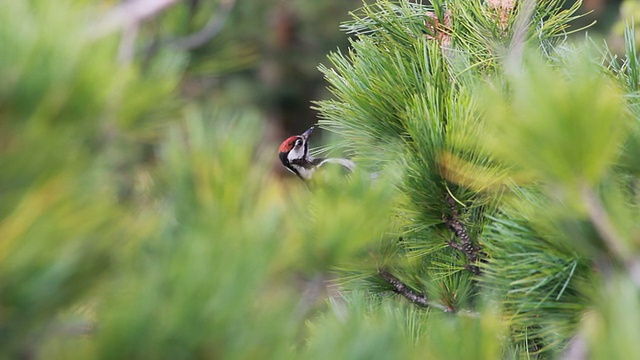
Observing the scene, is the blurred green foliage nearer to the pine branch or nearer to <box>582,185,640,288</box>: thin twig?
<box>582,185,640,288</box>: thin twig

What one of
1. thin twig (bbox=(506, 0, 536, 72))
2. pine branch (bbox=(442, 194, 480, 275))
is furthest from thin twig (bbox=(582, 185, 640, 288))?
thin twig (bbox=(506, 0, 536, 72))

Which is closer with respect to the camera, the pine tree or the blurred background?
the pine tree

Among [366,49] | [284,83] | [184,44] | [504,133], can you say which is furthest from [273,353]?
[284,83]

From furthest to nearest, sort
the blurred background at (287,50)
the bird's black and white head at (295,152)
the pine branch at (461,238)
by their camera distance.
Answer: the blurred background at (287,50) < the bird's black and white head at (295,152) < the pine branch at (461,238)

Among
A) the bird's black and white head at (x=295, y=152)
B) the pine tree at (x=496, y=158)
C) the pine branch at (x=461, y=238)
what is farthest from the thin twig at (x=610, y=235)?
the bird's black and white head at (x=295, y=152)

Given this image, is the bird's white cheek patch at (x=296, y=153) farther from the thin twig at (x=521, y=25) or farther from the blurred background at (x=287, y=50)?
the blurred background at (x=287, y=50)

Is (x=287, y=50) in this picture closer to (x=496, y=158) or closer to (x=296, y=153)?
(x=296, y=153)

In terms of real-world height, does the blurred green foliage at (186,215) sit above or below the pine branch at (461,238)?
above

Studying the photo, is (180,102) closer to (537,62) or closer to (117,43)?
(117,43)

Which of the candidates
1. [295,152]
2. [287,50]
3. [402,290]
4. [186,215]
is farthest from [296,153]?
[287,50]
